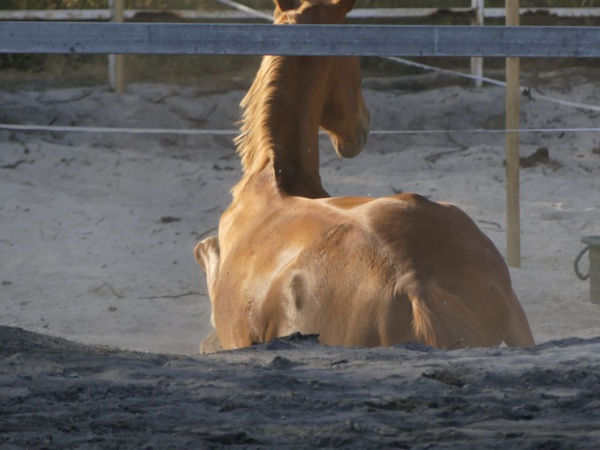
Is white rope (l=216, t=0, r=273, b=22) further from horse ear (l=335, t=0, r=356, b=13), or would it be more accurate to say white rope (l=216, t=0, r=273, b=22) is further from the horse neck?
the horse neck

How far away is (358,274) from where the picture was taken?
3.35 m

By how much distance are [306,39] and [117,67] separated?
21.7 feet

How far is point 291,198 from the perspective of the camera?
4227mm

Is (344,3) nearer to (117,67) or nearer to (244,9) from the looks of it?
(244,9)

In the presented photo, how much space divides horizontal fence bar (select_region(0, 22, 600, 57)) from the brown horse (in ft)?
3.48

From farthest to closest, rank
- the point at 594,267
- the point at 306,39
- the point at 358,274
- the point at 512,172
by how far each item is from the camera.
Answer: the point at 512,172, the point at 594,267, the point at 358,274, the point at 306,39

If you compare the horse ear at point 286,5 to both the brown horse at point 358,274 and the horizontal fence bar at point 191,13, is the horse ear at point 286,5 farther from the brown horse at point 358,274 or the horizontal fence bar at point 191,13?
the horizontal fence bar at point 191,13

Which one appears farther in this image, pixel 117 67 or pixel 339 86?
pixel 117 67

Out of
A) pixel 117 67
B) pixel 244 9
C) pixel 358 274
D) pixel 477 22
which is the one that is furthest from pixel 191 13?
pixel 358 274

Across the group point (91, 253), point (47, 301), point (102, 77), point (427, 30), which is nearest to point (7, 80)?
point (102, 77)

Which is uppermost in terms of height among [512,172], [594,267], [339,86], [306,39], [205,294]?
[306,39]

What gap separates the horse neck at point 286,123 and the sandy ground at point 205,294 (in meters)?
0.99

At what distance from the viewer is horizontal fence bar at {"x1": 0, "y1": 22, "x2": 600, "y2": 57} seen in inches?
89.7

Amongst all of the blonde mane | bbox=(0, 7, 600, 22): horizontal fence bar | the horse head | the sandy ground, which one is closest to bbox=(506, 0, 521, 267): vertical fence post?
the sandy ground
